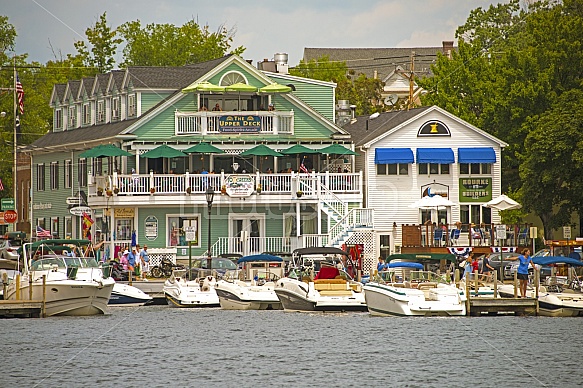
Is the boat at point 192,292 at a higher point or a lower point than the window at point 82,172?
lower

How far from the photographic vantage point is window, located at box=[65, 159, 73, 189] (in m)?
75.9

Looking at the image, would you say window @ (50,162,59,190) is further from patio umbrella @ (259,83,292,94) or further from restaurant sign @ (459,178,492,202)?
restaurant sign @ (459,178,492,202)

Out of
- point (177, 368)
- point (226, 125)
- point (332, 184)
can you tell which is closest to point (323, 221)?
point (332, 184)

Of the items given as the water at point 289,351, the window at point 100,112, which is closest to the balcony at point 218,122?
the window at point 100,112

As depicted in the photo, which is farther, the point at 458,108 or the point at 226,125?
the point at 458,108

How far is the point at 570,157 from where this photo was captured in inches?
2758

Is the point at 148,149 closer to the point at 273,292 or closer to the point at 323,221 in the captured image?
the point at 323,221

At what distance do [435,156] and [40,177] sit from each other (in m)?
24.2

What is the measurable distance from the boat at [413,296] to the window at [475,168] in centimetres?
2425

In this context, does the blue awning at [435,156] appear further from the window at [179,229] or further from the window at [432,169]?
the window at [179,229]

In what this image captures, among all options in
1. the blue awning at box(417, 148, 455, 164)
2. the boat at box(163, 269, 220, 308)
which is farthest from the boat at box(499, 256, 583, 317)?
the blue awning at box(417, 148, 455, 164)

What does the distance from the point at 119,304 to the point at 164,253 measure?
45.8 ft

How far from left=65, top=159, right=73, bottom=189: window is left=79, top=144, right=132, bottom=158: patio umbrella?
736 centimetres

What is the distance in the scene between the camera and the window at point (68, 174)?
7586cm
